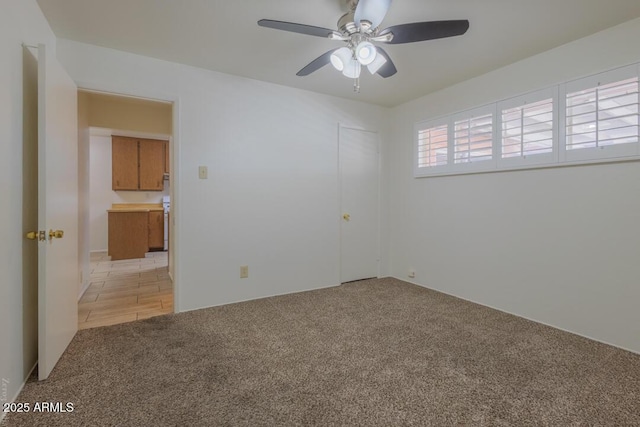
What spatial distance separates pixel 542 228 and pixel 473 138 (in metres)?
1.11

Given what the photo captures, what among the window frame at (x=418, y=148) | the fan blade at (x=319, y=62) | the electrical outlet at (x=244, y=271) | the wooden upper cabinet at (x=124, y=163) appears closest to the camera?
Answer: the fan blade at (x=319, y=62)

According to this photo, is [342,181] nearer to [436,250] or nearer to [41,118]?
[436,250]

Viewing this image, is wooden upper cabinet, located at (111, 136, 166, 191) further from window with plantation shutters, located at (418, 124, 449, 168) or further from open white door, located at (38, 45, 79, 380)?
window with plantation shutters, located at (418, 124, 449, 168)

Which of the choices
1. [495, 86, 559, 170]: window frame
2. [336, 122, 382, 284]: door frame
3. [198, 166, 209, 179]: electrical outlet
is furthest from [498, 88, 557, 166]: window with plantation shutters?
[198, 166, 209, 179]: electrical outlet

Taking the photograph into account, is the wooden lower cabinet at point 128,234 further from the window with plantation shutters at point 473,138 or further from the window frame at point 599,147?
the window frame at point 599,147

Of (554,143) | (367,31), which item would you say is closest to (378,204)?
(554,143)

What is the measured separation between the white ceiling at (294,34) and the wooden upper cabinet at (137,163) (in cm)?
419

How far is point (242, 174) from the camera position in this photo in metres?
3.20

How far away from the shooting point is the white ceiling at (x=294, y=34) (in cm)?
198

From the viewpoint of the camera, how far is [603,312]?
232 centimetres

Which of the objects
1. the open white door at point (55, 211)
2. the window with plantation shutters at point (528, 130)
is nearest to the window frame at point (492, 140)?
the window with plantation shutters at point (528, 130)

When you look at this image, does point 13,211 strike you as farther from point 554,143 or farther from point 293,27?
point 554,143

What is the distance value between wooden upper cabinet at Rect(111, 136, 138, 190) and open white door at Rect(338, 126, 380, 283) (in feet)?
15.6

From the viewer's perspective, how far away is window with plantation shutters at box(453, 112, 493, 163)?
3064 millimetres
